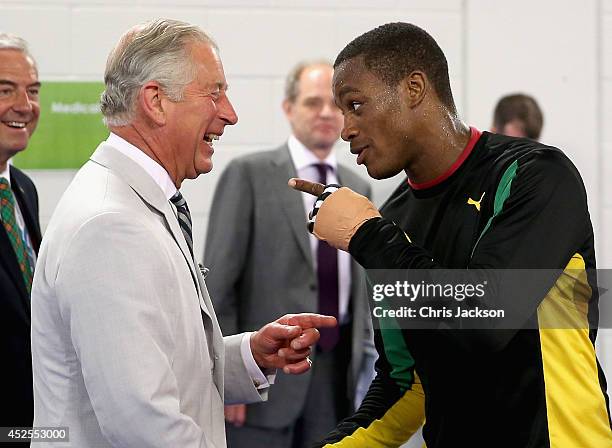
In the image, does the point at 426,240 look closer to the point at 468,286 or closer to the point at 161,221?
the point at 468,286

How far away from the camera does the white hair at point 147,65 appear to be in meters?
1.69

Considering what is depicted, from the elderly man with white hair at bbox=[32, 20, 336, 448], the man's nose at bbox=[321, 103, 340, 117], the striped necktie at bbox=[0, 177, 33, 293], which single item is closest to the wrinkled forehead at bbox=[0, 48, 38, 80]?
the striped necktie at bbox=[0, 177, 33, 293]

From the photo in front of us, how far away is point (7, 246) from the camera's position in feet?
8.30

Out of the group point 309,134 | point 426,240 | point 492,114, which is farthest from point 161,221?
point 492,114

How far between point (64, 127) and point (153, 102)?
207 centimetres

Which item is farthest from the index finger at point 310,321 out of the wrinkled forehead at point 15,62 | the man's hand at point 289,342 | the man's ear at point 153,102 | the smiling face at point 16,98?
the wrinkled forehead at point 15,62

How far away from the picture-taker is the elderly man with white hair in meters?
1.48

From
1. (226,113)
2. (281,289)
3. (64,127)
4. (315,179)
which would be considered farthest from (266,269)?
(226,113)

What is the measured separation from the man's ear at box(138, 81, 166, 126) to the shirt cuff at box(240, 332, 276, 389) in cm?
46

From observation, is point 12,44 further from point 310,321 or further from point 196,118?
point 310,321

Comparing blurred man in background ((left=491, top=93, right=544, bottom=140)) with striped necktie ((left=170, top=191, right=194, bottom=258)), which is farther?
blurred man in background ((left=491, top=93, right=544, bottom=140))

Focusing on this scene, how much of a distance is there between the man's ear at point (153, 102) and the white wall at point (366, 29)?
6.57ft

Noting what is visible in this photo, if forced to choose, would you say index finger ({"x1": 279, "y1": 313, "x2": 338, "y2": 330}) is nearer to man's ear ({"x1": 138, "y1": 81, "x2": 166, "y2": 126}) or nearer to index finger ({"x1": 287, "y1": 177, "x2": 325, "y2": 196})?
index finger ({"x1": 287, "y1": 177, "x2": 325, "y2": 196})

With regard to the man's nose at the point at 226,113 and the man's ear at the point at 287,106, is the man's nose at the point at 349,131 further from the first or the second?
the man's ear at the point at 287,106
